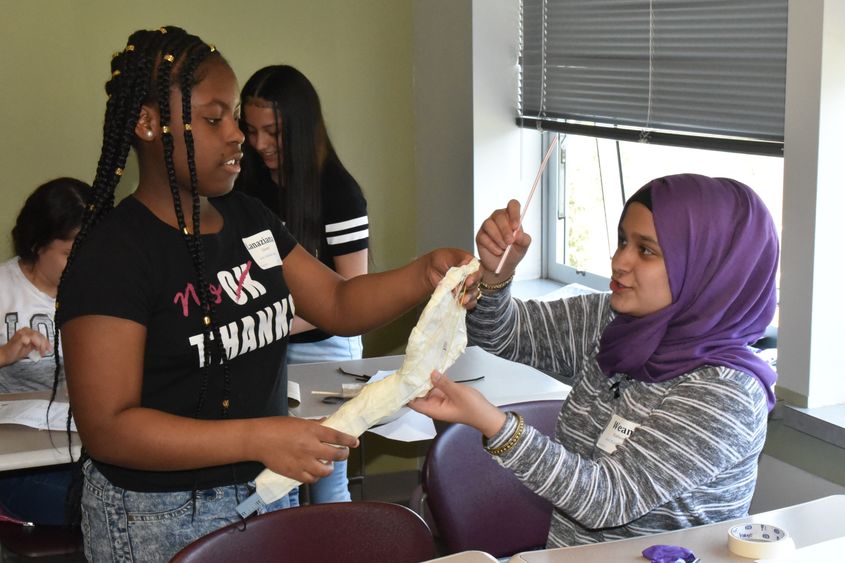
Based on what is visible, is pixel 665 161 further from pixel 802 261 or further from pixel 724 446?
pixel 724 446

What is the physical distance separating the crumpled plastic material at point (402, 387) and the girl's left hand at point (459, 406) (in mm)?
20

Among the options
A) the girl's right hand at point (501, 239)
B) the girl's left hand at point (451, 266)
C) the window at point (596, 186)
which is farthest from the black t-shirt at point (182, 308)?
the window at point (596, 186)

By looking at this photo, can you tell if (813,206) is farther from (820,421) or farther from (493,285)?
(493,285)

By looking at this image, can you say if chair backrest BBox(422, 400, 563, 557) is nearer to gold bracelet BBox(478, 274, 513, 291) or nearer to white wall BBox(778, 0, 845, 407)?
gold bracelet BBox(478, 274, 513, 291)

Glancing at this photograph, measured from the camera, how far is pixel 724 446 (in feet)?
5.69

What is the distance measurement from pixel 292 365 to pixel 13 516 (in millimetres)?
933

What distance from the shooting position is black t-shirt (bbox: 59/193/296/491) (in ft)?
5.45

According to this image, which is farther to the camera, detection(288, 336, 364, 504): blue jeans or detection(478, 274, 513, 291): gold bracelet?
detection(288, 336, 364, 504): blue jeans

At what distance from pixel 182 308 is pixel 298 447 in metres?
0.34

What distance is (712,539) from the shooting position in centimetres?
170

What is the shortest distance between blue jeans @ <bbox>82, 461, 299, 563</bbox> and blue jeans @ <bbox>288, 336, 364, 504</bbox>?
1.32 m

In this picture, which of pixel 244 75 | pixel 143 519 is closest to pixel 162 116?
pixel 143 519

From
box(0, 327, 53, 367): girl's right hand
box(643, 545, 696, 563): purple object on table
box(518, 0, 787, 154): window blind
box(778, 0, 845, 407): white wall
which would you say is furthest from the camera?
box(0, 327, 53, 367): girl's right hand

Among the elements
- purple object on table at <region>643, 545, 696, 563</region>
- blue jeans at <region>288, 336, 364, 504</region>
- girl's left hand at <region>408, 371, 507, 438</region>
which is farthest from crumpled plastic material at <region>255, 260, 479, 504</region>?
blue jeans at <region>288, 336, 364, 504</region>
